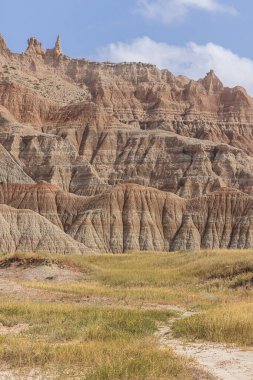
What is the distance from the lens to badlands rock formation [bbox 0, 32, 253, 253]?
111000 mm

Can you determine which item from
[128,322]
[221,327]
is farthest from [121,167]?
[221,327]

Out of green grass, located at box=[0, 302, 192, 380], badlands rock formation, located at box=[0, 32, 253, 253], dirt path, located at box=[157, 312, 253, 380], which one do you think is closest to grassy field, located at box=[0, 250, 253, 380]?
green grass, located at box=[0, 302, 192, 380]

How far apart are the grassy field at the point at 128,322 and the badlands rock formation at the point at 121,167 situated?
52920 millimetres

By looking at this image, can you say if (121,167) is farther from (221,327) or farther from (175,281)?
(221,327)

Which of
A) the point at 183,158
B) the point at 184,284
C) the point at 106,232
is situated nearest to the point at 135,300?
the point at 184,284

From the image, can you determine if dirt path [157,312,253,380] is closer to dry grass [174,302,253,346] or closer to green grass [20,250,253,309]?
dry grass [174,302,253,346]

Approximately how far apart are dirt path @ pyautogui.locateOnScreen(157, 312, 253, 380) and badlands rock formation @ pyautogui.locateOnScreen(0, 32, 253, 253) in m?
72.0

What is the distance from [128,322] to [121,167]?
5185 inches

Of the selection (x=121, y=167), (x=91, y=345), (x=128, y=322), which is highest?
(x=121, y=167)

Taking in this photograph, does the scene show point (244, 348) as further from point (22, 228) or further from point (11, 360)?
point (22, 228)

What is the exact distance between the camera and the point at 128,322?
1928 centimetres

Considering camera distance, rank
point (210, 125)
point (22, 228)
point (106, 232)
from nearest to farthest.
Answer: point (22, 228) → point (106, 232) → point (210, 125)

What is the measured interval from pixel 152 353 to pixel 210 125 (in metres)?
173

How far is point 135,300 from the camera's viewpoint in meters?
29.5
